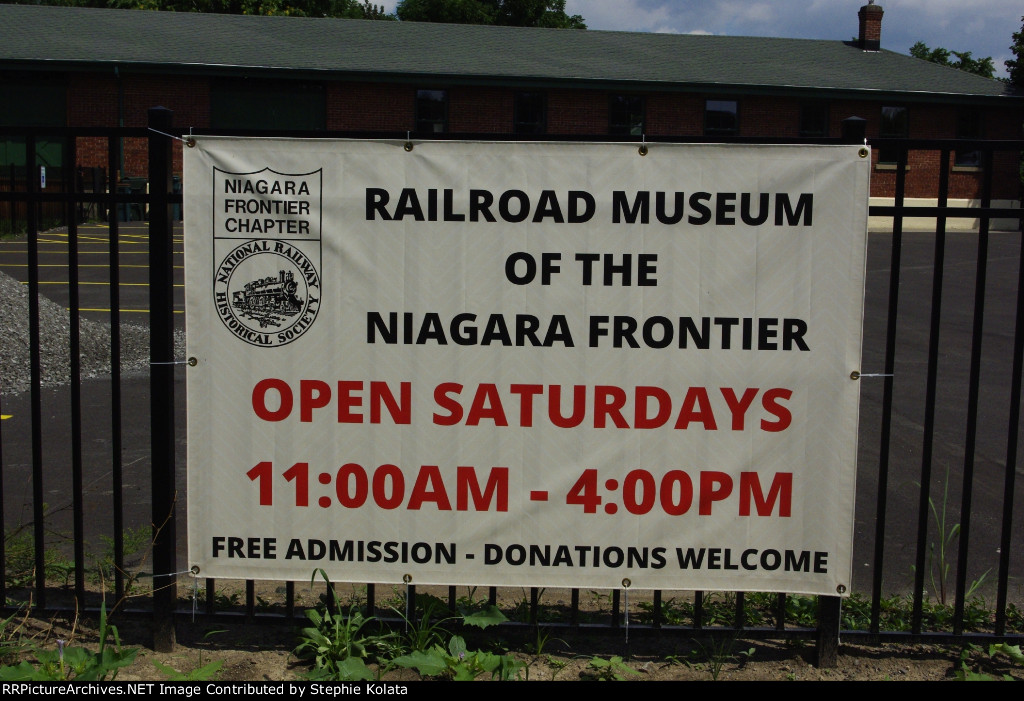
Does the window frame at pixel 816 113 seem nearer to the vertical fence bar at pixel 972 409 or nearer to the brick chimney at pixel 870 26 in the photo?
the brick chimney at pixel 870 26

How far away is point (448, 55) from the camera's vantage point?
106ft

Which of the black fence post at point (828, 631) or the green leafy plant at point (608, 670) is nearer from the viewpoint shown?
the green leafy plant at point (608, 670)

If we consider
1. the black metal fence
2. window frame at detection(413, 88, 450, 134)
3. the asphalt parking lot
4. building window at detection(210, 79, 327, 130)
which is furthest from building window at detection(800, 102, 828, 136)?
the black metal fence

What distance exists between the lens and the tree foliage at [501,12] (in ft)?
186

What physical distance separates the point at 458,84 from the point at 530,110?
115 inches

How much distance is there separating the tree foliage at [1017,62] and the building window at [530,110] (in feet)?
77.8

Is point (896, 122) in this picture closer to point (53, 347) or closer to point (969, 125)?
point (969, 125)

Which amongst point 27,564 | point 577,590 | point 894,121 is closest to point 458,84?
point 894,121

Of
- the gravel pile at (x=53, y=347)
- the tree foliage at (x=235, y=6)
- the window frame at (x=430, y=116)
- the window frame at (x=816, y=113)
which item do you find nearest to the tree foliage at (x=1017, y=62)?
the window frame at (x=816, y=113)

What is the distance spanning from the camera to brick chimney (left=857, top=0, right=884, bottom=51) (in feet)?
123

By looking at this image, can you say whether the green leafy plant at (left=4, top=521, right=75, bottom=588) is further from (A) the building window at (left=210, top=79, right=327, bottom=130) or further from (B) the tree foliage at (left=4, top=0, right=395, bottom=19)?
(B) the tree foliage at (left=4, top=0, right=395, bottom=19)

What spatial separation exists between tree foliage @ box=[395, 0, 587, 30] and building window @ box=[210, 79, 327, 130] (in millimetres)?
27984
